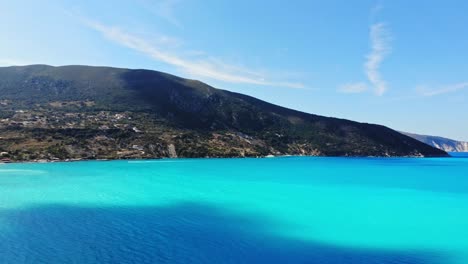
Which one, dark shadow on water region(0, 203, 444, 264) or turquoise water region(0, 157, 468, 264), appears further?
turquoise water region(0, 157, 468, 264)

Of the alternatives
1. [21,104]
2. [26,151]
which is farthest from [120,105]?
[26,151]

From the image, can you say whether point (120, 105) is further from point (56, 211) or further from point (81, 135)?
point (56, 211)

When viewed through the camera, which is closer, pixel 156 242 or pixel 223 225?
pixel 156 242

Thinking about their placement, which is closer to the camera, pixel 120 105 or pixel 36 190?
pixel 36 190

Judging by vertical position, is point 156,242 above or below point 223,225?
below

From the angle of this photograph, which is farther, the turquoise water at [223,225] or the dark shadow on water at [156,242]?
the turquoise water at [223,225]
